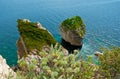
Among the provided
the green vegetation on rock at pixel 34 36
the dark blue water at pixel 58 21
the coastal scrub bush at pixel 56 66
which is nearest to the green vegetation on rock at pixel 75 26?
the dark blue water at pixel 58 21

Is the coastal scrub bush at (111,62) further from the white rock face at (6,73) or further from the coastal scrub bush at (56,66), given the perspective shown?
the coastal scrub bush at (56,66)

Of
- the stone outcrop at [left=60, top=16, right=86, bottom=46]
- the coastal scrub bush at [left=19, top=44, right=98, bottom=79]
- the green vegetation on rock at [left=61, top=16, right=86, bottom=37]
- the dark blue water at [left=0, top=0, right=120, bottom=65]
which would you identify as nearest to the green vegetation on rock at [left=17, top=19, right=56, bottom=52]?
the dark blue water at [left=0, top=0, right=120, bottom=65]

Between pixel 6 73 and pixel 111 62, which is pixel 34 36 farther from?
pixel 6 73

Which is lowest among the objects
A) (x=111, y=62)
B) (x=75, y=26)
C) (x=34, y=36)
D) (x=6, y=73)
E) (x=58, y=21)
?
(x=58, y=21)

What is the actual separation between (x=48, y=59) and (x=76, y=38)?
7960cm

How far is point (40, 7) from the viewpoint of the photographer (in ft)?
539

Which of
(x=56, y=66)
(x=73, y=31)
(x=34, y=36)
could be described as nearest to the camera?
(x=56, y=66)

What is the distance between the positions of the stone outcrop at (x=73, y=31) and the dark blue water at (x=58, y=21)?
114 inches

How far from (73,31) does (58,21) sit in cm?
3351

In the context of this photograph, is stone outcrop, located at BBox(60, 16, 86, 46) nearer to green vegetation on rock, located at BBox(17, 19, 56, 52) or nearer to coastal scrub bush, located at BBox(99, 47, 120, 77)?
green vegetation on rock, located at BBox(17, 19, 56, 52)

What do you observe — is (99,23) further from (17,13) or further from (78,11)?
(17,13)

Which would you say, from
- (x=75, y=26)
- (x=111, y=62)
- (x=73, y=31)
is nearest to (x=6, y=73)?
(x=111, y=62)

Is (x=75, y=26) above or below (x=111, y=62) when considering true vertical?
below

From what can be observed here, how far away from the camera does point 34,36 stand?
260ft
